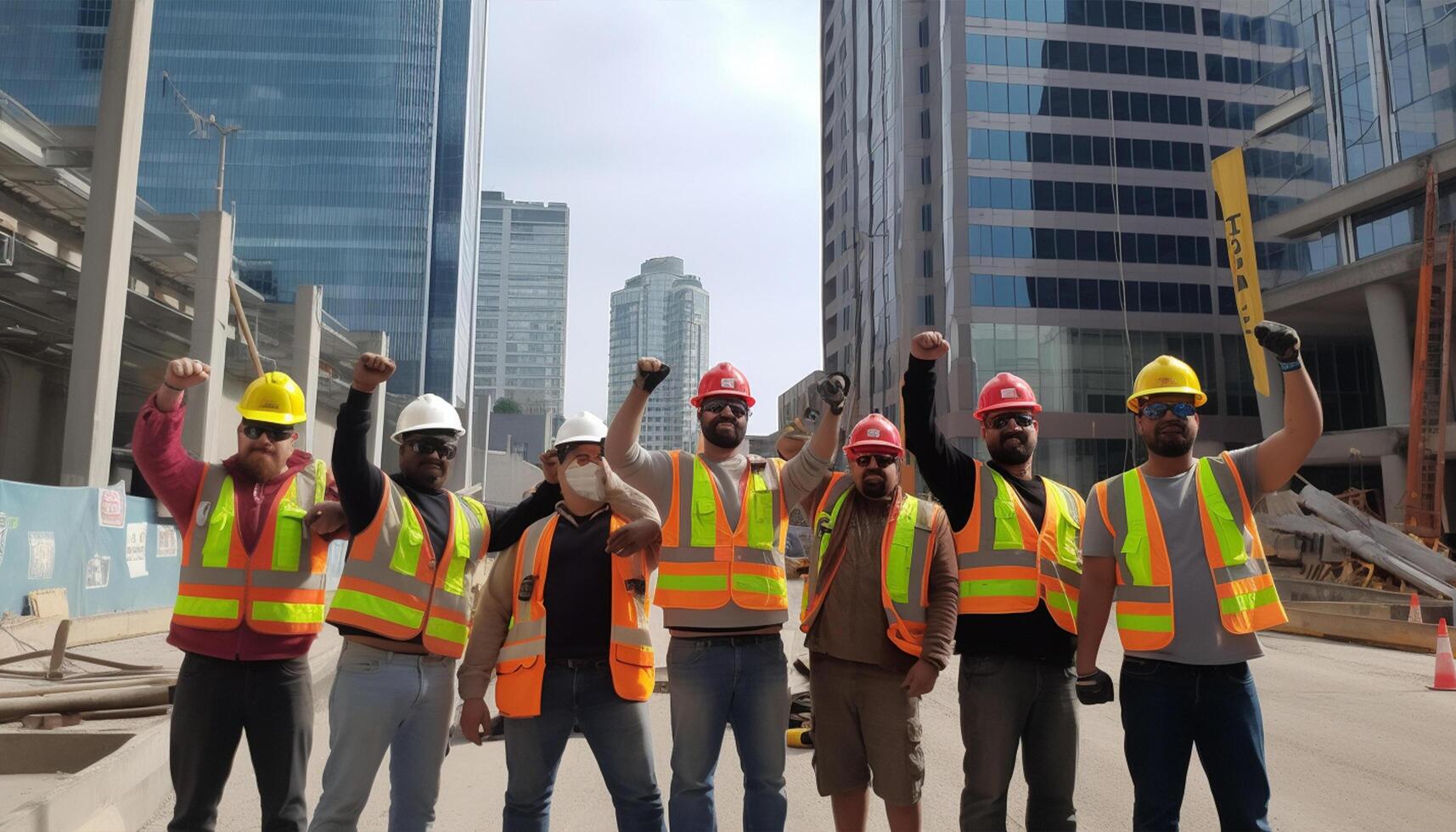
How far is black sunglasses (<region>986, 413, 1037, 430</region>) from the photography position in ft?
13.9

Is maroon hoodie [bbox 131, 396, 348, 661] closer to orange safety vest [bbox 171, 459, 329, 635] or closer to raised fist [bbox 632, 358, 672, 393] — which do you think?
orange safety vest [bbox 171, 459, 329, 635]

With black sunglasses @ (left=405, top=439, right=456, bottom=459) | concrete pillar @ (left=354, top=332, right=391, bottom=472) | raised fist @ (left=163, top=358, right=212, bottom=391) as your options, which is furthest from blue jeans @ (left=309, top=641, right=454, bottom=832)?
concrete pillar @ (left=354, top=332, right=391, bottom=472)

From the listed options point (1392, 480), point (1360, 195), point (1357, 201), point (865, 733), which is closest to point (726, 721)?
point (865, 733)

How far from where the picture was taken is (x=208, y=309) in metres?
23.7

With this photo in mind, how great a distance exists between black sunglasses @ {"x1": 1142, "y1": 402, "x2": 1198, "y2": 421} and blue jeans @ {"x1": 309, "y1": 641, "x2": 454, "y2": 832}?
3.04 m

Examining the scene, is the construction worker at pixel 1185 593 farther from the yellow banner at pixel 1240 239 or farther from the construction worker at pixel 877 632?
the yellow banner at pixel 1240 239

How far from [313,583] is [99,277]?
58.2ft

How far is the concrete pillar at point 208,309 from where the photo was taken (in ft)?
76.5

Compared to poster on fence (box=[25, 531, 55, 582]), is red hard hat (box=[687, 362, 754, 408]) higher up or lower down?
higher up

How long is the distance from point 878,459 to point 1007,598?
31.5 inches

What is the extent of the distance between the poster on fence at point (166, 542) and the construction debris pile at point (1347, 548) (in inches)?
820

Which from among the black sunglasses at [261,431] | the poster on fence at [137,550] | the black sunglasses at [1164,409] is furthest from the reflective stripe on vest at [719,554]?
the poster on fence at [137,550]

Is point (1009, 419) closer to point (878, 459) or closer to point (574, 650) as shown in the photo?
point (878, 459)

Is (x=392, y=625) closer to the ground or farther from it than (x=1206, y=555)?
closer to the ground
